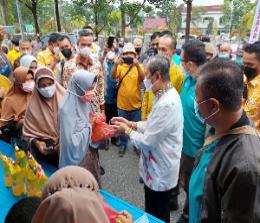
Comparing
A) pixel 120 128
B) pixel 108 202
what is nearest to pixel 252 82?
pixel 120 128

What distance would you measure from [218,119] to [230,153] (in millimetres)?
175

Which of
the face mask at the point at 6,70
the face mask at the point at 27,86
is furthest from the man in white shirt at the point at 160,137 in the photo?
the face mask at the point at 6,70

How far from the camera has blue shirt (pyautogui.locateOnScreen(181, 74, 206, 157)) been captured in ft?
8.86

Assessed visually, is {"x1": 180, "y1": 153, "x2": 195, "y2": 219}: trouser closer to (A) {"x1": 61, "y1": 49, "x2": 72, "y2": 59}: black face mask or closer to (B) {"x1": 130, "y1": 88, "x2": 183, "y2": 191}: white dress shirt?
(B) {"x1": 130, "y1": 88, "x2": 183, "y2": 191}: white dress shirt

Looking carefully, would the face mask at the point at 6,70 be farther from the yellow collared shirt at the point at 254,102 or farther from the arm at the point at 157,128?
the yellow collared shirt at the point at 254,102

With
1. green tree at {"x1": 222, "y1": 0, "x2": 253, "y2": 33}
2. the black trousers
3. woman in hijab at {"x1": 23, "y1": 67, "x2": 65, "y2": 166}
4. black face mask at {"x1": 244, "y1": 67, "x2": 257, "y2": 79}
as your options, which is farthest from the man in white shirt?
green tree at {"x1": 222, "y1": 0, "x2": 253, "y2": 33}

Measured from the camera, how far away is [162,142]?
89.1 inches

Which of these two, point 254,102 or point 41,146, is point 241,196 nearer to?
point 254,102

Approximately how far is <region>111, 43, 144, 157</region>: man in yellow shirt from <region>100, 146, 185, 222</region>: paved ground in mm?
181

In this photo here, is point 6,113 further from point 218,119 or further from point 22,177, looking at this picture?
point 218,119

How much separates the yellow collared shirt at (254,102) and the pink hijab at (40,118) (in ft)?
6.28

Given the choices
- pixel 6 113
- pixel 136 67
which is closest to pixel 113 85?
pixel 136 67

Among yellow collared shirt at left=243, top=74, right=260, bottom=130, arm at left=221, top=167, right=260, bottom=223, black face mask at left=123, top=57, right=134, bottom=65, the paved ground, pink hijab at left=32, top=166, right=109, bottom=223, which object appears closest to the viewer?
pink hijab at left=32, top=166, right=109, bottom=223

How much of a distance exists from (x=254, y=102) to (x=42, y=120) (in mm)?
2098
